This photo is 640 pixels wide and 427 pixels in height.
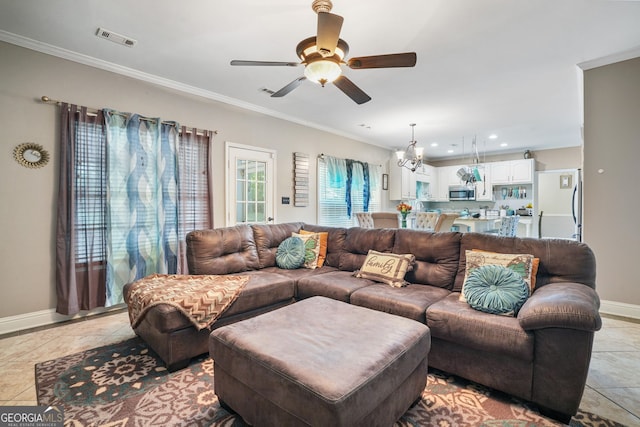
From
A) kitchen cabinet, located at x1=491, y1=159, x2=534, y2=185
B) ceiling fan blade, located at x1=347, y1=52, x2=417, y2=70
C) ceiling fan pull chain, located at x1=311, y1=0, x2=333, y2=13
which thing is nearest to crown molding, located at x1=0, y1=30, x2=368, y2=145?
ceiling fan pull chain, located at x1=311, y1=0, x2=333, y2=13

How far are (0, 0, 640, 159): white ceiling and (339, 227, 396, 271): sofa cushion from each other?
6.02ft

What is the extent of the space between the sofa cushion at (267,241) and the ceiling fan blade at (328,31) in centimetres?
218

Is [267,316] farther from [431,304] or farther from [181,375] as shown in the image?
[431,304]

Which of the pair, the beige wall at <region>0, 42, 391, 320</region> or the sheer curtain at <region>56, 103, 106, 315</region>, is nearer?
the beige wall at <region>0, 42, 391, 320</region>

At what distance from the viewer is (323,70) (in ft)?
6.93

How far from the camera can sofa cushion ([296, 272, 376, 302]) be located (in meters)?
2.62

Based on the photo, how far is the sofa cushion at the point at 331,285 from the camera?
8.60 feet

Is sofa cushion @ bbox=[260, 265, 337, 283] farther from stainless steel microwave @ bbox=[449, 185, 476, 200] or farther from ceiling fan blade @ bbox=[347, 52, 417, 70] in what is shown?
stainless steel microwave @ bbox=[449, 185, 476, 200]

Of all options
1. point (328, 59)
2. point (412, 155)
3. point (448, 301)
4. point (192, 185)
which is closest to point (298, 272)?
point (448, 301)

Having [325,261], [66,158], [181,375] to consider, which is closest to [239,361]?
[181,375]

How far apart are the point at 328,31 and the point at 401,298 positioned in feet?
6.33

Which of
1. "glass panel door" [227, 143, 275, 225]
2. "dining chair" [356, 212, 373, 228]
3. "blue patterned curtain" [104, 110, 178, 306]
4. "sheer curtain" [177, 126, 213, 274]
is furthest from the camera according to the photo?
"dining chair" [356, 212, 373, 228]

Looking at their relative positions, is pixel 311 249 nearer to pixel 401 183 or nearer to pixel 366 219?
pixel 366 219

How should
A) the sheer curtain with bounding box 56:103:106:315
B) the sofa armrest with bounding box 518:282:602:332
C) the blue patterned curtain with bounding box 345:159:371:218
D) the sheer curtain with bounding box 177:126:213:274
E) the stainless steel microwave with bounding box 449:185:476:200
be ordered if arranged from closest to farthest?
the sofa armrest with bounding box 518:282:602:332
the sheer curtain with bounding box 56:103:106:315
the sheer curtain with bounding box 177:126:213:274
the blue patterned curtain with bounding box 345:159:371:218
the stainless steel microwave with bounding box 449:185:476:200
